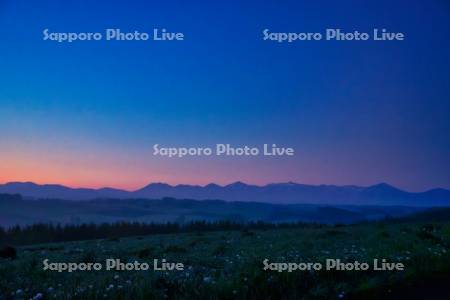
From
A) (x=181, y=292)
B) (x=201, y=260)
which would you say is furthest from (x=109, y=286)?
(x=201, y=260)

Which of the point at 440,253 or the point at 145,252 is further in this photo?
the point at 145,252

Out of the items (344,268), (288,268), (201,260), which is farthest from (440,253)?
(201,260)

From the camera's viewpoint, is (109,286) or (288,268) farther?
(288,268)

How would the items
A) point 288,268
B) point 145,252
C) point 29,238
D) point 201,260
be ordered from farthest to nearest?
1. point 29,238
2. point 145,252
3. point 201,260
4. point 288,268

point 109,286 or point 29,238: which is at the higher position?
point 109,286

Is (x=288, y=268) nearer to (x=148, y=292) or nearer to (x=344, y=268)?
(x=344, y=268)

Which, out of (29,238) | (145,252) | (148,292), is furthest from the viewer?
(29,238)

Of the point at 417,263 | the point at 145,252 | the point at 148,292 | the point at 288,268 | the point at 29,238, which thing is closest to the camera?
the point at 148,292

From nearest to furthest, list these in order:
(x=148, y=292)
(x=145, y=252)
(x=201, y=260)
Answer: (x=148, y=292), (x=201, y=260), (x=145, y=252)

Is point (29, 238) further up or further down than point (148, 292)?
further down

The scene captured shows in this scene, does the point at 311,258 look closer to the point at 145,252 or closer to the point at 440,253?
the point at 440,253
